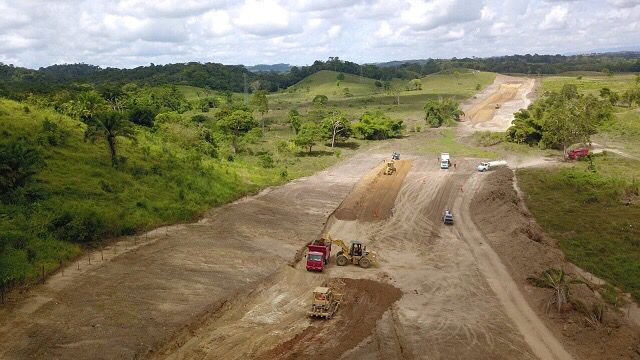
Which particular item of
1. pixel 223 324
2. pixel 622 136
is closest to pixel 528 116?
pixel 622 136

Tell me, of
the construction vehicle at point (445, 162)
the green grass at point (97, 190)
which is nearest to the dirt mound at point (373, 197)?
the construction vehicle at point (445, 162)

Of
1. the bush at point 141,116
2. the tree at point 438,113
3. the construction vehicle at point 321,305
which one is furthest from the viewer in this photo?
the tree at point 438,113

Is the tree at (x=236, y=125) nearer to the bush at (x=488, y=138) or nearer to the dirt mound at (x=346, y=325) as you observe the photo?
the bush at (x=488, y=138)

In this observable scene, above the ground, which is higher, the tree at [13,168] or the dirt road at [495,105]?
the tree at [13,168]

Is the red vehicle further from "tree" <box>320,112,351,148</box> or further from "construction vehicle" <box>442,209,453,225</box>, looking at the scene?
"tree" <box>320,112,351,148</box>

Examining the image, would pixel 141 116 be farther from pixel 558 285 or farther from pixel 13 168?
pixel 558 285

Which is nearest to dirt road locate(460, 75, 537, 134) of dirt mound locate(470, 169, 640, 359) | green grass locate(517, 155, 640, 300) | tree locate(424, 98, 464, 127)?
tree locate(424, 98, 464, 127)

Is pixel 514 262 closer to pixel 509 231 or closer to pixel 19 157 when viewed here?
pixel 509 231
